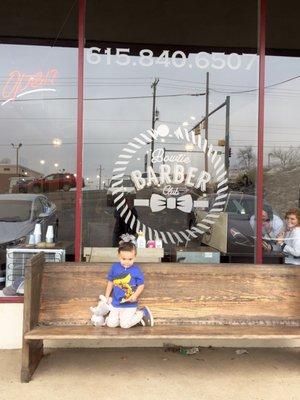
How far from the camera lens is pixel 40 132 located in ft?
31.7

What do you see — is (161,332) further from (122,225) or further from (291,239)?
(122,225)

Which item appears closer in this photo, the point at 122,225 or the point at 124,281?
the point at 124,281

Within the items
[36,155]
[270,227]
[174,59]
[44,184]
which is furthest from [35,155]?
[270,227]

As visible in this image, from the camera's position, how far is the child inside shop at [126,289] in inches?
156

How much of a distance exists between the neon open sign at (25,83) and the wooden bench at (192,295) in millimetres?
4093

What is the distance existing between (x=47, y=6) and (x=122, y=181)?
2560mm

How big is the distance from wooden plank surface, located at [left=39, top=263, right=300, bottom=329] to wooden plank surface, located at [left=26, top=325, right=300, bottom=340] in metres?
0.22

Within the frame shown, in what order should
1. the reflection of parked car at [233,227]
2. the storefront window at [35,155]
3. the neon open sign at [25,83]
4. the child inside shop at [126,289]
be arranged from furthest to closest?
1. the neon open sign at [25,83]
2. the reflection of parked car at [233,227]
3. the storefront window at [35,155]
4. the child inside shop at [126,289]

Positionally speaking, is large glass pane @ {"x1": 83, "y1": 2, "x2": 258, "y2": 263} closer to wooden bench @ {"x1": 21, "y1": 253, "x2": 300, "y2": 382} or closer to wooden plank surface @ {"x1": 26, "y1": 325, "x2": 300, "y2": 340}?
wooden bench @ {"x1": 21, "y1": 253, "x2": 300, "y2": 382}

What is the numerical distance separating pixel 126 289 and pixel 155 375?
686mm

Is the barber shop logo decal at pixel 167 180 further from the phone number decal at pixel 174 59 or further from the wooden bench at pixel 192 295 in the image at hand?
the wooden bench at pixel 192 295

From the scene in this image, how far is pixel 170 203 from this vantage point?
7320 mm

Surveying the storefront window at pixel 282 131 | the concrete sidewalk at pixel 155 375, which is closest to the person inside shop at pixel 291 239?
the storefront window at pixel 282 131

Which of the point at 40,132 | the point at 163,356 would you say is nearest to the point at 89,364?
the point at 163,356
